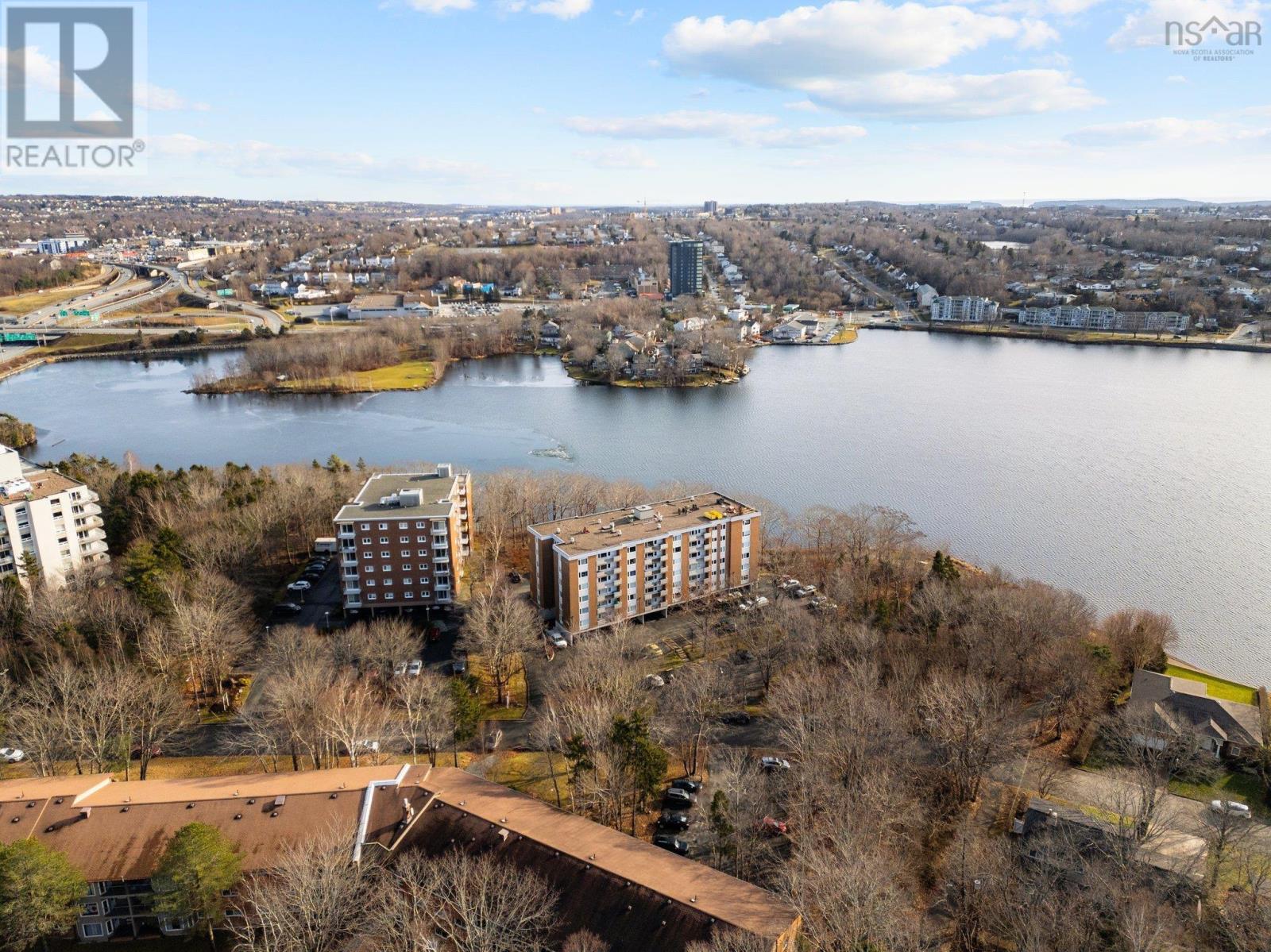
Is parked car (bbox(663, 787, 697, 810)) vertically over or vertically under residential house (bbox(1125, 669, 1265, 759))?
under

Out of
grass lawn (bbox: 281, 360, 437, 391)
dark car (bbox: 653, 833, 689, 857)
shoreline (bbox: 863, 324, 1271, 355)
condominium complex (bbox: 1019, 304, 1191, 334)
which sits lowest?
dark car (bbox: 653, 833, 689, 857)

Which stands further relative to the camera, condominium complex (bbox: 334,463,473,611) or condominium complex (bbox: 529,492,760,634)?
condominium complex (bbox: 334,463,473,611)

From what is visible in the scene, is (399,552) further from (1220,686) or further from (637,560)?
(1220,686)

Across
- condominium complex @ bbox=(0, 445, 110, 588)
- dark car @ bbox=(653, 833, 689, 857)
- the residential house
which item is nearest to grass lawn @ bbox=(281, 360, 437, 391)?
condominium complex @ bbox=(0, 445, 110, 588)

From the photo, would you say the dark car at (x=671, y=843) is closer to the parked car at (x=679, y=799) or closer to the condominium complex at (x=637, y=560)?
the parked car at (x=679, y=799)

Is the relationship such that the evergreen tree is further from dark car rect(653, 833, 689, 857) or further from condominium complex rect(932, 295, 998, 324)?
condominium complex rect(932, 295, 998, 324)

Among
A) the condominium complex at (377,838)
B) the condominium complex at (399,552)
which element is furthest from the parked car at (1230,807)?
the condominium complex at (399,552)

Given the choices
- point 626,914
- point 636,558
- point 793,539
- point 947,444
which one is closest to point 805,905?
point 626,914
